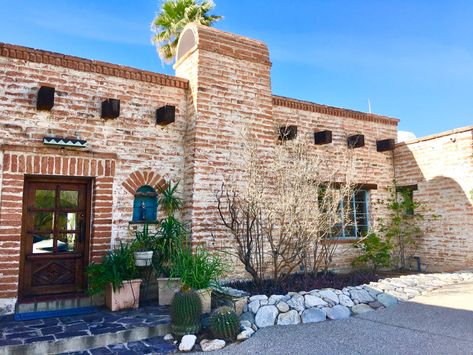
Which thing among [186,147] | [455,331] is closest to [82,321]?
[186,147]

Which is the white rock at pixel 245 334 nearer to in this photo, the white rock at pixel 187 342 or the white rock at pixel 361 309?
the white rock at pixel 187 342

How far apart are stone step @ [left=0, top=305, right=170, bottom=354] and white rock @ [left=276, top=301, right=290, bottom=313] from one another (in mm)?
1469

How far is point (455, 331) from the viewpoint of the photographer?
4402 millimetres

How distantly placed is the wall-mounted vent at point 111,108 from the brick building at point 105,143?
2 centimetres

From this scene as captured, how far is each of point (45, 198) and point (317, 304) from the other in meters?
4.36

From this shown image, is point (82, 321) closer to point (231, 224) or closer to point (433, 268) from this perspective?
point (231, 224)

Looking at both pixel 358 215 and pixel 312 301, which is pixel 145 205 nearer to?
pixel 312 301

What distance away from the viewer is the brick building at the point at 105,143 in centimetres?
554

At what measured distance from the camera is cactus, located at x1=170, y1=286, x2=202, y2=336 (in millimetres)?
4508

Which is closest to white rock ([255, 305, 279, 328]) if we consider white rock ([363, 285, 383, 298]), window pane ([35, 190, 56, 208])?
white rock ([363, 285, 383, 298])

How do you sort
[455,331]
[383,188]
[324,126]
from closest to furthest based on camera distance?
[455,331], [324,126], [383,188]

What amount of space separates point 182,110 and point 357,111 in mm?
4543

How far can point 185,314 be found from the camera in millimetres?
4516

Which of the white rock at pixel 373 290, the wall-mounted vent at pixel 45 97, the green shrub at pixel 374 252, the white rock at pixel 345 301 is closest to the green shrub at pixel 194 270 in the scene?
the white rock at pixel 345 301
